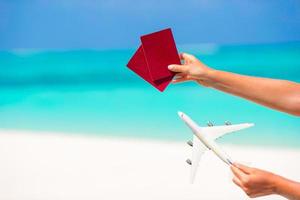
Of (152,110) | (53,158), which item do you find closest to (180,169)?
(152,110)

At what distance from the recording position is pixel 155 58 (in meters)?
1.24

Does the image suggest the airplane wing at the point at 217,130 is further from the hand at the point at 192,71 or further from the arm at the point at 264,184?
the arm at the point at 264,184

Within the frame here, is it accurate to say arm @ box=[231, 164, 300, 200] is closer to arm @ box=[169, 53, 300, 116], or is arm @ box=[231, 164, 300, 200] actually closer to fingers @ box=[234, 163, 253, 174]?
fingers @ box=[234, 163, 253, 174]

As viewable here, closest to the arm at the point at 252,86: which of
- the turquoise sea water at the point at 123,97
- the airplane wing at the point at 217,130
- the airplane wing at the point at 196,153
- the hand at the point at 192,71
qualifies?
the hand at the point at 192,71

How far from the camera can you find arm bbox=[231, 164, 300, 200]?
→ 3.57 ft

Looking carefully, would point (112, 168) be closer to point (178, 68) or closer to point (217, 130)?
point (217, 130)

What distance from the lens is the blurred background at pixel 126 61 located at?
6.10ft

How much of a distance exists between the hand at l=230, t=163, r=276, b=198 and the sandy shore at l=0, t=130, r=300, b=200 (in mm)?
740

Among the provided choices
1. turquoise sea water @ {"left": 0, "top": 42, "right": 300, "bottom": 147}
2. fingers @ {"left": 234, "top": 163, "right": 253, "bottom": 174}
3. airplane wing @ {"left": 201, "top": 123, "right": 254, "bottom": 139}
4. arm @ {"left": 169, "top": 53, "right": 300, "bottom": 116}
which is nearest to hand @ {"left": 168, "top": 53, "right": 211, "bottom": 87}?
arm @ {"left": 169, "top": 53, "right": 300, "bottom": 116}

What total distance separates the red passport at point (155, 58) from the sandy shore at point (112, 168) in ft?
2.29

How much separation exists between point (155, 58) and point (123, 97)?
2.53ft

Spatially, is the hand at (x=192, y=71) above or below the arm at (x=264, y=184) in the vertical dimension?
above

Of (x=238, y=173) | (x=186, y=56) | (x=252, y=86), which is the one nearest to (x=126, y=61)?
(x=186, y=56)

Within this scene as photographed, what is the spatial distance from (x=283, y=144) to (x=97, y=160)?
74 centimetres
